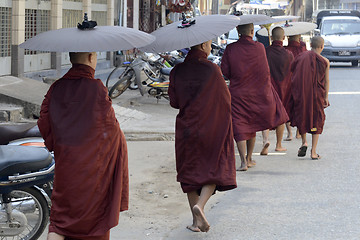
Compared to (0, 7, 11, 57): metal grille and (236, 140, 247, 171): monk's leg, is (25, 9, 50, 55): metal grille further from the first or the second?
(236, 140, 247, 171): monk's leg

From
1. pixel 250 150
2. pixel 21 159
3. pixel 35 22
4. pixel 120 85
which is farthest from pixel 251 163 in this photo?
pixel 35 22

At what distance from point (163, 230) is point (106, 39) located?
231 cm

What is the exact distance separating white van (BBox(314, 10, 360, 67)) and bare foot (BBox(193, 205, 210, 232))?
20.4 meters

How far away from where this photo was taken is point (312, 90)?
9.65 metres

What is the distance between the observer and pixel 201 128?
6273 mm

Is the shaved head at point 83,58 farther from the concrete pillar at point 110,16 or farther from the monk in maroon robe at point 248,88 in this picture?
the concrete pillar at point 110,16

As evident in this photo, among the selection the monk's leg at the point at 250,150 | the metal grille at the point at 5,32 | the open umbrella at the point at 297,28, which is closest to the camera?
the monk's leg at the point at 250,150

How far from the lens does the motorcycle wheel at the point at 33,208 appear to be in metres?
5.61

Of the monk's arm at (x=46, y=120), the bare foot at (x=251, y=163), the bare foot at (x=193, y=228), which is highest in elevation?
the monk's arm at (x=46, y=120)

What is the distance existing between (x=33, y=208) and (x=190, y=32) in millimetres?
1828

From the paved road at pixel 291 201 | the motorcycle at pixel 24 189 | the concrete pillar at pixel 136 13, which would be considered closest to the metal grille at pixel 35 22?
the paved road at pixel 291 201

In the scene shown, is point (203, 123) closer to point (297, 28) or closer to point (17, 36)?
point (297, 28)

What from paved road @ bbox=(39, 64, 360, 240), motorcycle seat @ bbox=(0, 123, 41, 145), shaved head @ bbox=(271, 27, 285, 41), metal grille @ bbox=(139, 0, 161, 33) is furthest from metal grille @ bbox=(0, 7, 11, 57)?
metal grille @ bbox=(139, 0, 161, 33)

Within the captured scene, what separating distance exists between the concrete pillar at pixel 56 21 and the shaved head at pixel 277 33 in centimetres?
666
